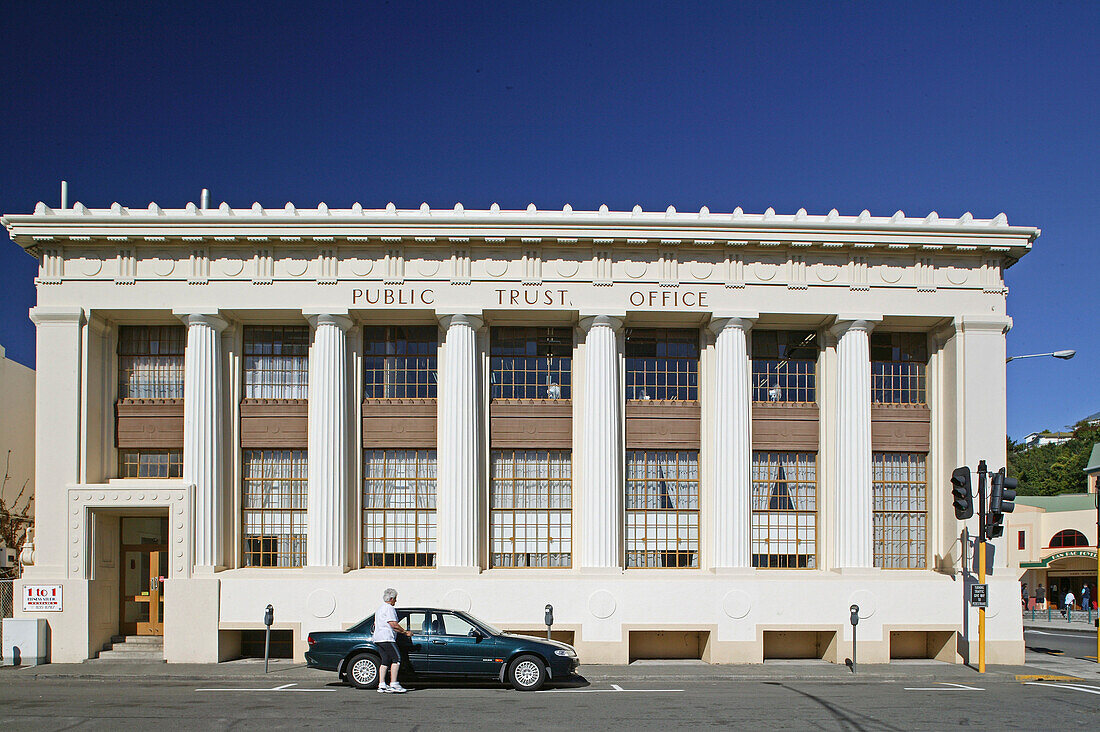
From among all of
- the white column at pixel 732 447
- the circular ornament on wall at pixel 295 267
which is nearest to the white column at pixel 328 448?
the circular ornament on wall at pixel 295 267

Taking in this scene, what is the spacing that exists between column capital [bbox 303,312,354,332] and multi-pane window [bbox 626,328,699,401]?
700cm

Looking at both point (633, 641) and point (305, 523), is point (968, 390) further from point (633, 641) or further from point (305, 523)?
point (305, 523)

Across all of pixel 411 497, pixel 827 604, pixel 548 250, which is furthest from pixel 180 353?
pixel 827 604

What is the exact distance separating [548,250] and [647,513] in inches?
274

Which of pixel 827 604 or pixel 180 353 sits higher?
pixel 180 353

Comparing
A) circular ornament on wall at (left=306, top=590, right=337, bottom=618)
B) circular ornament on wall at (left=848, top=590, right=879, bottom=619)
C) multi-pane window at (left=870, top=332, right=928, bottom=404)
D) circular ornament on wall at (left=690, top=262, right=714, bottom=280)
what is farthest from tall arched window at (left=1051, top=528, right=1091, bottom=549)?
circular ornament on wall at (left=306, top=590, right=337, bottom=618)

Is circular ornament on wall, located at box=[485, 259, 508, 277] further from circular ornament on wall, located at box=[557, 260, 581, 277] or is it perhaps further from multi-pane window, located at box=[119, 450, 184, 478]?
multi-pane window, located at box=[119, 450, 184, 478]

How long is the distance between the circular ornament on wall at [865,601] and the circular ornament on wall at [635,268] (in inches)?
358

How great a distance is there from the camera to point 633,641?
69.1 feet

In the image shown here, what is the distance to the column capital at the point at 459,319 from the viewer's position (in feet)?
68.7

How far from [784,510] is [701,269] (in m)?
6.41

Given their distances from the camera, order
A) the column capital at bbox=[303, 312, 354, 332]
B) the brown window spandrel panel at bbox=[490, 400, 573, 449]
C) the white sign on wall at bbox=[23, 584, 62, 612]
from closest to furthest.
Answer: the white sign on wall at bbox=[23, 584, 62, 612], the column capital at bbox=[303, 312, 354, 332], the brown window spandrel panel at bbox=[490, 400, 573, 449]

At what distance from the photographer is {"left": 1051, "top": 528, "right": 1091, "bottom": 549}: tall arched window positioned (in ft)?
160

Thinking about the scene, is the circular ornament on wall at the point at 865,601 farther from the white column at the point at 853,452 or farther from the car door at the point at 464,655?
the car door at the point at 464,655
